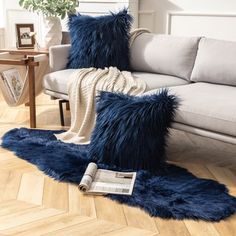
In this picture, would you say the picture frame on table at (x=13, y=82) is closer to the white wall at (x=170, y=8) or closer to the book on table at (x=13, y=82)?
the book on table at (x=13, y=82)

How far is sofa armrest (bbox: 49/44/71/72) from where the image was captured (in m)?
3.20

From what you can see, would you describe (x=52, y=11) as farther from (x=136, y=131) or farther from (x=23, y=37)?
(x=136, y=131)

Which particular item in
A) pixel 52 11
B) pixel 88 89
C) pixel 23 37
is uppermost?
pixel 52 11

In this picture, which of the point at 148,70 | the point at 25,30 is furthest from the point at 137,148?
the point at 25,30

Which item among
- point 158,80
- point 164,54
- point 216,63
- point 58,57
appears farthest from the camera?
point 58,57

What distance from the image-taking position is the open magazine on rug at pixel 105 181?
215 centimetres

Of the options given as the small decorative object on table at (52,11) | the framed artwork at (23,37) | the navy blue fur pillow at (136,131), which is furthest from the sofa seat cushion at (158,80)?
the framed artwork at (23,37)

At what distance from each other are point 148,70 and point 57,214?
155 cm

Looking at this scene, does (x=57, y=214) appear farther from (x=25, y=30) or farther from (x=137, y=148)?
(x=25, y=30)

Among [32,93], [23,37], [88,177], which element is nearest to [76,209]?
→ [88,177]

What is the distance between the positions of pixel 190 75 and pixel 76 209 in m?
1.43

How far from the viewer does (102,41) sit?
3.06m

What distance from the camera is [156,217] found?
6.34 ft

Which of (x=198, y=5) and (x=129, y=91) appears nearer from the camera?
(x=129, y=91)
